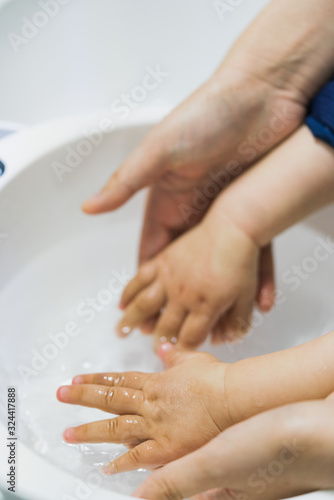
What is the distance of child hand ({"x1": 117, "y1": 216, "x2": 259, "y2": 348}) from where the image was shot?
63 centimetres

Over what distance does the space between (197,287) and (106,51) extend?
462 mm

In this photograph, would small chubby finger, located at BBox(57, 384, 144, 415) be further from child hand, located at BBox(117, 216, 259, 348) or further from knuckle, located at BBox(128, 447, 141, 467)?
child hand, located at BBox(117, 216, 259, 348)

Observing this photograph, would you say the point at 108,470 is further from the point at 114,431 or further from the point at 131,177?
the point at 131,177

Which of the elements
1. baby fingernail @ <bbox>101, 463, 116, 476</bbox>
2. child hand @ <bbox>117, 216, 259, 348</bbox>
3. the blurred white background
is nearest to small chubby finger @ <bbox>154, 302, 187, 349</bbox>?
child hand @ <bbox>117, 216, 259, 348</bbox>

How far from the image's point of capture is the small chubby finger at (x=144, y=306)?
664mm

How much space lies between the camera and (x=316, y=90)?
2.18ft

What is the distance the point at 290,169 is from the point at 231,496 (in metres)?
0.36

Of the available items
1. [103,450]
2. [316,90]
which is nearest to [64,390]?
[103,450]

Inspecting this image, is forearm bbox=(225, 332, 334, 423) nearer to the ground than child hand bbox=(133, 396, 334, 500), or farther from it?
nearer to the ground

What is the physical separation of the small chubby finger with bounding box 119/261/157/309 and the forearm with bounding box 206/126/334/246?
0.09m

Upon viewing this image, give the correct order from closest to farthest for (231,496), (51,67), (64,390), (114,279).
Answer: (231,496) < (64,390) < (114,279) < (51,67)

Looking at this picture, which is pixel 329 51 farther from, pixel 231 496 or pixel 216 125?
pixel 231 496

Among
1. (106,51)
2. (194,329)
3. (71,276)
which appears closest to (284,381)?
(194,329)

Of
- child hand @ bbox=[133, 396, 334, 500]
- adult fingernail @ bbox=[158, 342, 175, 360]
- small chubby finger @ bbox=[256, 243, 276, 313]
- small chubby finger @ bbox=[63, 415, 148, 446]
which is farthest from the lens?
small chubby finger @ bbox=[256, 243, 276, 313]
